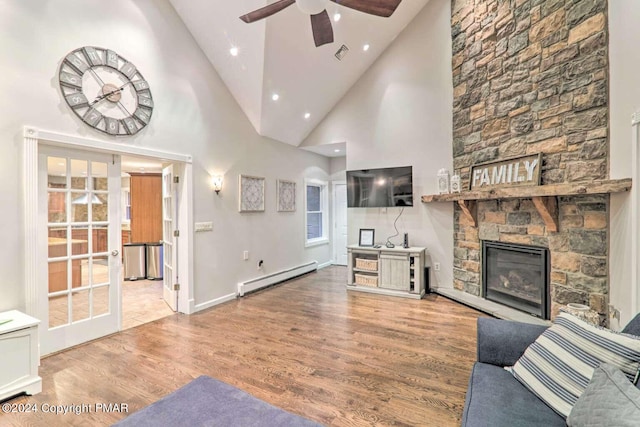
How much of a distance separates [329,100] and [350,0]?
2.86m

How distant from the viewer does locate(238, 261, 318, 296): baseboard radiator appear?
494 cm

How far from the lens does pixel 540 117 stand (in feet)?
11.6

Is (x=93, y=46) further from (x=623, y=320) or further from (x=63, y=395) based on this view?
(x=623, y=320)

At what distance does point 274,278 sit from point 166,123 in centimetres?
310

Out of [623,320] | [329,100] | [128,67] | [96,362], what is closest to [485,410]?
[623,320]

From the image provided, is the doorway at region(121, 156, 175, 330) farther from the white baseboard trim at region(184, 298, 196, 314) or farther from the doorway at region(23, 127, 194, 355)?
the doorway at region(23, 127, 194, 355)

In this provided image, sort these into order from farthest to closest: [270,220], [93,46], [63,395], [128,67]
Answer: [270,220]
[128,67]
[93,46]
[63,395]

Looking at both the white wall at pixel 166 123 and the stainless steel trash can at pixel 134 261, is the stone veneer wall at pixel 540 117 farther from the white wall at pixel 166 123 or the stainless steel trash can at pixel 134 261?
the stainless steel trash can at pixel 134 261

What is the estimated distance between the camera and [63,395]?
91.6 inches

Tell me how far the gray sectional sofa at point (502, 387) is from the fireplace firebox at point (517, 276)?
2129 mm

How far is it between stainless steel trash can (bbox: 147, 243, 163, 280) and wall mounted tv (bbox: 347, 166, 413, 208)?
3.93m

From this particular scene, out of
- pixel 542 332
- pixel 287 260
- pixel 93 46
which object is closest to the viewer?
pixel 542 332

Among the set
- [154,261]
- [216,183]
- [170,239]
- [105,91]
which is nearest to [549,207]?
[216,183]

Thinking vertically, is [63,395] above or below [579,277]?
below
